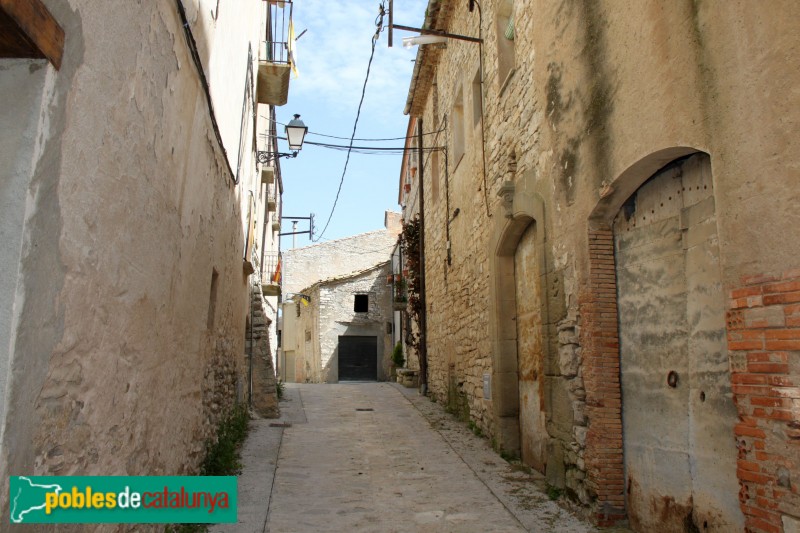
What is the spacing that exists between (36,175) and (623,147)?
3.88 m

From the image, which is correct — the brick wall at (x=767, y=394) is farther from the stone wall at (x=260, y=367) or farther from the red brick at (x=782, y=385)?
the stone wall at (x=260, y=367)

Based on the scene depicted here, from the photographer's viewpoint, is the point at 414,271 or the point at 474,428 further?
the point at 414,271

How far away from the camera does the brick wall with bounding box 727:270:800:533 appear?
116 inches

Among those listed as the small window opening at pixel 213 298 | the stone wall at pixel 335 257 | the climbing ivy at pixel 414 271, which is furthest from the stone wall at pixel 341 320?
the small window opening at pixel 213 298

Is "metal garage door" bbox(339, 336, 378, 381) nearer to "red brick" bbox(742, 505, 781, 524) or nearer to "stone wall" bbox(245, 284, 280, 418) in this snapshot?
"stone wall" bbox(245, 284, 280, 418)

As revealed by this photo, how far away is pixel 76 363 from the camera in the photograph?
8.34 feet

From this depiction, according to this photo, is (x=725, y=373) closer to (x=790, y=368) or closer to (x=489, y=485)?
(x=790, y=368)

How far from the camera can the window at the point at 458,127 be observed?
10195mm

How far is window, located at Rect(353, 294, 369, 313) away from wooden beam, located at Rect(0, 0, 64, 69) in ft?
70.8

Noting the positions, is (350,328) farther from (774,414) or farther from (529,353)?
(774,414)

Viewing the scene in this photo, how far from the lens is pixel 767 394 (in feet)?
10.1

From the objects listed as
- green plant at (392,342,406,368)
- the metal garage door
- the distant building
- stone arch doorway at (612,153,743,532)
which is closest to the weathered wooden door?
stone arch doorway at (612,153,743,532)

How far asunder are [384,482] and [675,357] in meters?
3.27

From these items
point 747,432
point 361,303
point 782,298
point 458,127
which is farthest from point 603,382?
point 361,303
